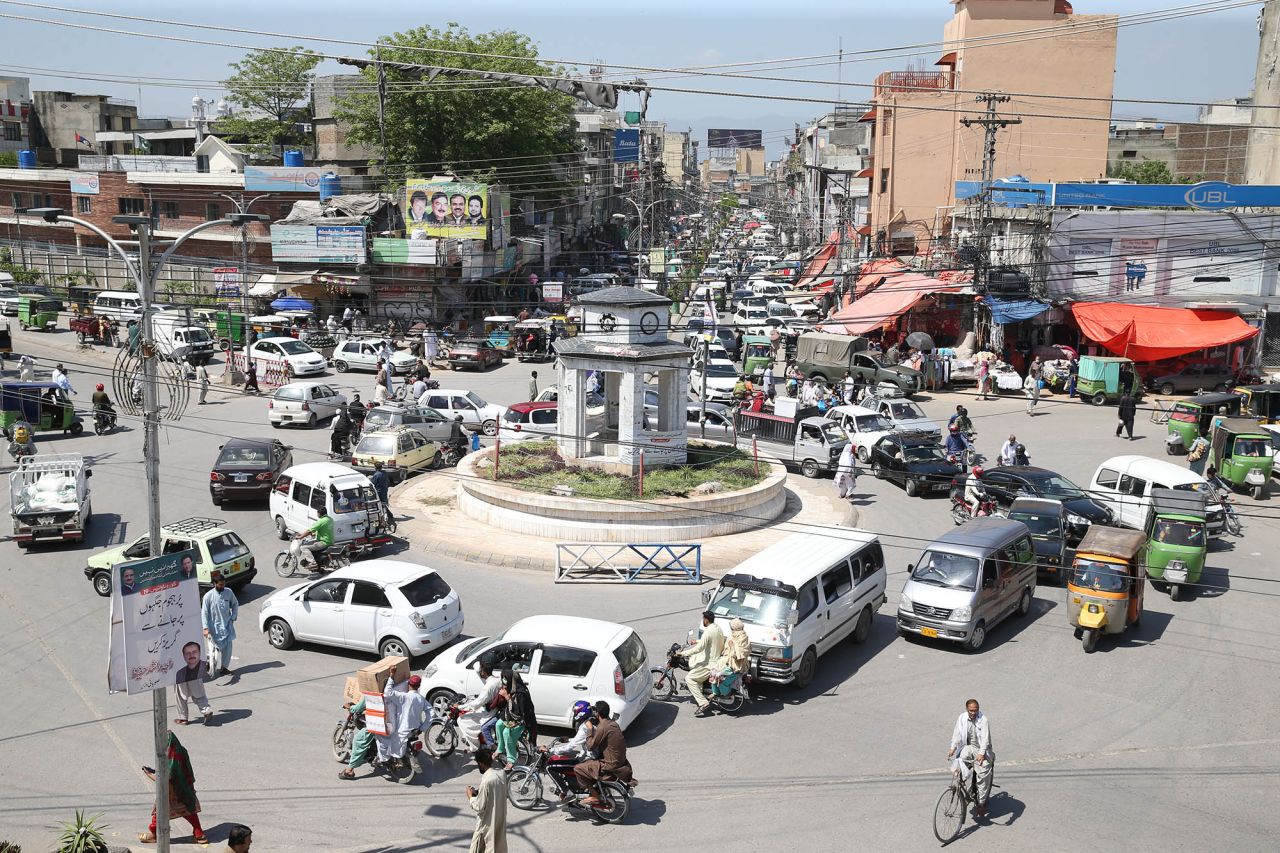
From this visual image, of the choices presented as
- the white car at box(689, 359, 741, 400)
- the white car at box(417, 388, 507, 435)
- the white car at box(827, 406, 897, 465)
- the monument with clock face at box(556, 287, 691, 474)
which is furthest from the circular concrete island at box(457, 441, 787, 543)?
the white car at box(689, 359, 741, 400)

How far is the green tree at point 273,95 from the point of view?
75.8m

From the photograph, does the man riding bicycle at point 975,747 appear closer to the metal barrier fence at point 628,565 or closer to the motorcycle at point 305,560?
the metal barrier fence at point 628,565

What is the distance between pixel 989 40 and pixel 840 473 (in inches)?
1595

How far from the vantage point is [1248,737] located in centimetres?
1405

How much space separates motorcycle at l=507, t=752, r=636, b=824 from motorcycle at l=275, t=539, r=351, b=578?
8657 millimetres

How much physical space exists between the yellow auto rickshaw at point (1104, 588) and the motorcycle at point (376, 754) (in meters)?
10.2

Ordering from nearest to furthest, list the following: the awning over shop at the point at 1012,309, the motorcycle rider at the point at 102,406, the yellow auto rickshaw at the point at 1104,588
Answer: the yellow auto rickshaw at the point at 1104,588, the motorcycle rider at the point at 102,406, the awning over shop at the point at 1012,309

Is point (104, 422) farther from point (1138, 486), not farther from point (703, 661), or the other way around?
point (1138, 486)

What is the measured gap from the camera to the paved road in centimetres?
1155

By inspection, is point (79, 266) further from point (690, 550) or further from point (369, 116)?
point (690, 550)

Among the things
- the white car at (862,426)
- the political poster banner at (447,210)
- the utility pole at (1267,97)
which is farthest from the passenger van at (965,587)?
the utility pole at (1267,97)

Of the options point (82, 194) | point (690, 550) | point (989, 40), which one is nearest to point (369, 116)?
point (82, 194)

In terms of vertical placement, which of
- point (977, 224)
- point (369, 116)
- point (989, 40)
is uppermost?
point (989, 40)

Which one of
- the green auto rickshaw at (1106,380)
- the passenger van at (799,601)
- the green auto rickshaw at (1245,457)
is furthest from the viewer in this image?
the green auto rickshaw at (1106,380)
